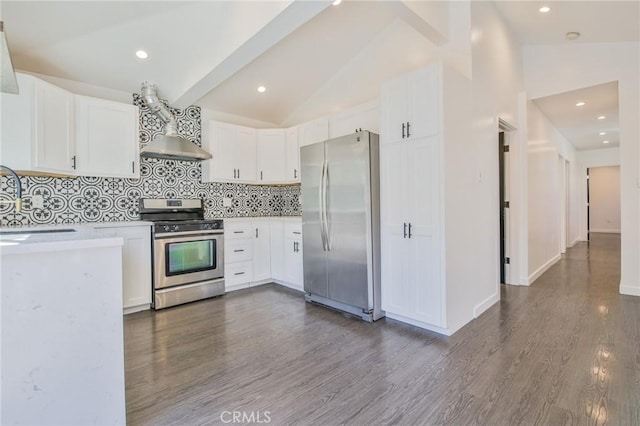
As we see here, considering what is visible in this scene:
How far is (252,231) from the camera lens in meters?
4.41

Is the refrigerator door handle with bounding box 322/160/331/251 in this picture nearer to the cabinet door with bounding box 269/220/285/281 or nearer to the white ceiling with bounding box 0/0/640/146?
the cabinet door with bounding box 269/220/285/281

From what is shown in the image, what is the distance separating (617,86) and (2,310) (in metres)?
6.14

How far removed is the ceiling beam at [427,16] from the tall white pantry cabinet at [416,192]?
475 millimetres

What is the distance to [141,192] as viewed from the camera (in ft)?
12.8

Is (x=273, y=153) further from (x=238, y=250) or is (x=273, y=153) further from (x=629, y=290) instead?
(x=629, y=290)

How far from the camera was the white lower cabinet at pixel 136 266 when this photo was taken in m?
3.33

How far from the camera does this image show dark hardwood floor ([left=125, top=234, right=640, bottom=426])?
1737 millimetres

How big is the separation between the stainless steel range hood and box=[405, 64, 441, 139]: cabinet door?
2.59 metres

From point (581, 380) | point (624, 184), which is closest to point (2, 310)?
point (581, 380)

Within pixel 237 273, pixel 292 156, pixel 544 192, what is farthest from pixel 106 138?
pixel 544 192

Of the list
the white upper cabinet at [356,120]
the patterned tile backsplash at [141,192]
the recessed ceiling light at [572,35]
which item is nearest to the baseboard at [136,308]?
the patterned tile backsplash at [141,192]

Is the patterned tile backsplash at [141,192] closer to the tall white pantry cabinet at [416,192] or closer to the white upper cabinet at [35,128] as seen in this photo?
the white upper cabinet at [35,128]

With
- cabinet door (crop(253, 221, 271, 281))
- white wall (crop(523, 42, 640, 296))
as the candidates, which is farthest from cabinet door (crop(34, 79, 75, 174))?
white wall (crop(523, 42, 640, 296))

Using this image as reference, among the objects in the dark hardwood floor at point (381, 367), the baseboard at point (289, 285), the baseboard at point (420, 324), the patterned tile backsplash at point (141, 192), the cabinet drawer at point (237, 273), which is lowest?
the dark hardwood floor at point (381, 367)
